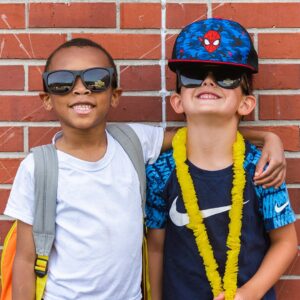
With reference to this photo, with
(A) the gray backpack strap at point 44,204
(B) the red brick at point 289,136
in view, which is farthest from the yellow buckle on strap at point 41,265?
(B) the red brick at point 289,136

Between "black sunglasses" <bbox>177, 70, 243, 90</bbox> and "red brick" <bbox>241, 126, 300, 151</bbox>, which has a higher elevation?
"black sunglasses" <bbox>177, 70, 243, 90</bbox>

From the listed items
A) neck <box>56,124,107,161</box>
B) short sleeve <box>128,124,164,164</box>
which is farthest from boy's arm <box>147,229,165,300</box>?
neck <box>56,124,107,161</box>

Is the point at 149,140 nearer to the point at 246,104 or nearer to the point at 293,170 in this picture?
the point at 246,104

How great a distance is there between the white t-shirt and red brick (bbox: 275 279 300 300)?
0.81 meters

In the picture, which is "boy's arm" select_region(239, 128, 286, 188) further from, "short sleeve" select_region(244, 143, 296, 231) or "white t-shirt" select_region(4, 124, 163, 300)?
"white t-shirt" select_region(4, 124, 163, 300)

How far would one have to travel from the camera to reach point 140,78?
9.17ft

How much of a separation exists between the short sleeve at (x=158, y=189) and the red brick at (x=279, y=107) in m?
0.53

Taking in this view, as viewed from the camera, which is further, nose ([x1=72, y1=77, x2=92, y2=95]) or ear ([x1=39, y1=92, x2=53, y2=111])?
ear ([x1=39, y1=92, x2=53, y2=111])

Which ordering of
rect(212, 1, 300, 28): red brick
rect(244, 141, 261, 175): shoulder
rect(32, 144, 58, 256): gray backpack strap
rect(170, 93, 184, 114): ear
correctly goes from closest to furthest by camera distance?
rect(32, 144, 58, 256): gray backpack strap → rect(244, 141, 261, 175): shoulder → rect(170, 93, 184, 114): ear → rect(212, 1, 300, 28): red brick

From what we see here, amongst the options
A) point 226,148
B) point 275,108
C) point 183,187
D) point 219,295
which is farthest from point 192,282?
point 275,108

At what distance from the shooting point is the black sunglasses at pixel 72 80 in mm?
2371

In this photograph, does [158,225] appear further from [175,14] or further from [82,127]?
[175,14]

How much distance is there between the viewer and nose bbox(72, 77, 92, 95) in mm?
2371

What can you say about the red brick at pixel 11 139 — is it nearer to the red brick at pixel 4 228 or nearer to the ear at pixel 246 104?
the red brick at pixel 4 228
